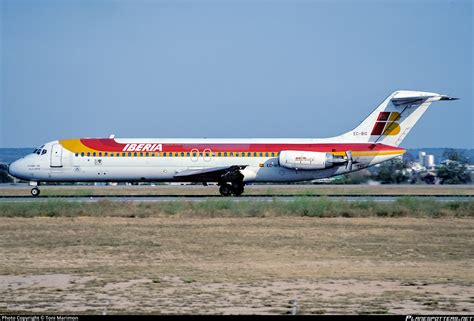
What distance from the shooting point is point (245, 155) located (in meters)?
39.7

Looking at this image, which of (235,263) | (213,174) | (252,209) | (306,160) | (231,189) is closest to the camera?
(235,263)

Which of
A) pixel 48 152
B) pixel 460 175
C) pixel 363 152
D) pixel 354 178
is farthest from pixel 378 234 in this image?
pixel 460 175

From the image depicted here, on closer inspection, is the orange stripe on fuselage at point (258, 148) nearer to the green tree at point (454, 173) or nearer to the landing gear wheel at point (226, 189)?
the landing gear wheel at point (226, 189)

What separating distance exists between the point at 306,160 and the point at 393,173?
25585 millimetres

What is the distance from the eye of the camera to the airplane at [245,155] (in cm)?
3934

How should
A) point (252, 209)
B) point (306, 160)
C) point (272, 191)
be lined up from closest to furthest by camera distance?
point (252, 209) < point (306, 160) < point (272, 191)

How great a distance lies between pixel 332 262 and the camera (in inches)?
696

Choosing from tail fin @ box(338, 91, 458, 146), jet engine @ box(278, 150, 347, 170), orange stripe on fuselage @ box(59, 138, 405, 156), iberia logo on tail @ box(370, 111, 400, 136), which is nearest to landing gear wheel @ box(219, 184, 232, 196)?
orange stripe on fuselage @ box(59, 138, 405, 156)

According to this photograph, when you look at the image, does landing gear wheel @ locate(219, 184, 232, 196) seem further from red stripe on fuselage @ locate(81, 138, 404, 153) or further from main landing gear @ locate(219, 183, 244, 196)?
red stripe on fuselage @ locate(81, 138, 404, 153)

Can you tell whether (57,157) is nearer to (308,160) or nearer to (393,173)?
(308,160)

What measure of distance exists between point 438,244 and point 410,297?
300 inches

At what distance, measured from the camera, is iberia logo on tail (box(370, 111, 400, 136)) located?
39719 mm

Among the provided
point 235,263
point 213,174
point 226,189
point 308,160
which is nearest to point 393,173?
point 308,160

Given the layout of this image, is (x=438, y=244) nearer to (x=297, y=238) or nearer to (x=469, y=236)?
(x=469, y=236)
